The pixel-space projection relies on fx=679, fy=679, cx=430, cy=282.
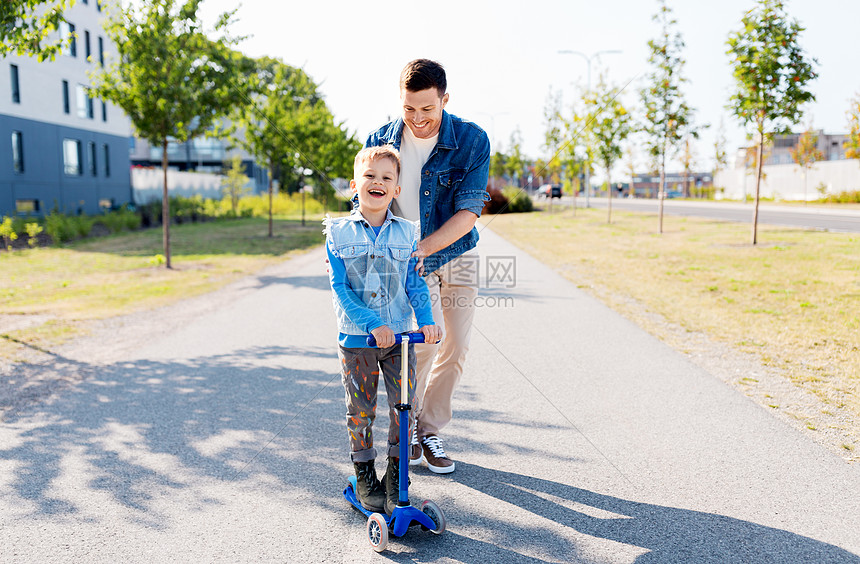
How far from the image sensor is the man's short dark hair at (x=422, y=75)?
311 cm

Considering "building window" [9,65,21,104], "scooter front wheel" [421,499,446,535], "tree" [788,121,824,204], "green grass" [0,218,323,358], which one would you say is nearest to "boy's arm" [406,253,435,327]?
"scooter front wheel" [421,499,446,535]

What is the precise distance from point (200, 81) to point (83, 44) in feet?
73.5

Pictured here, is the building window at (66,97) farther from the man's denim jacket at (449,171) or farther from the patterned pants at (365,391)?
the patterned pants at (365,391)

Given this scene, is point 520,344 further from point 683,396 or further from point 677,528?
point 677,528

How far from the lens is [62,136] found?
28.5 m

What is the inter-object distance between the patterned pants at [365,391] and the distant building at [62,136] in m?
24.5

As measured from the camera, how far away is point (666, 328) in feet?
24.3

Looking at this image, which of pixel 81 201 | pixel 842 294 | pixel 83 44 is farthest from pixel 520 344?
pixel 83 44

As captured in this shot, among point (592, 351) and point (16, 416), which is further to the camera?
point (592, 351)

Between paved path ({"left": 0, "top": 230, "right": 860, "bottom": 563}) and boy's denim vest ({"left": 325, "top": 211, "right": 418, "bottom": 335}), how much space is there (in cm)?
91

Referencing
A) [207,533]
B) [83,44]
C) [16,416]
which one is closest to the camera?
[207,533]

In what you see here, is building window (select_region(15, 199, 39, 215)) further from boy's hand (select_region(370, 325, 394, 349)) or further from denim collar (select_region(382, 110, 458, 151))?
boy's hand (select_region(370, 325, 394, 349))

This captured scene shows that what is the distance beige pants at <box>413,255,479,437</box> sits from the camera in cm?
364

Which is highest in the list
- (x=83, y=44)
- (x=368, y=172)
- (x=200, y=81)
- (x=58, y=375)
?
(x=83, y=44)
